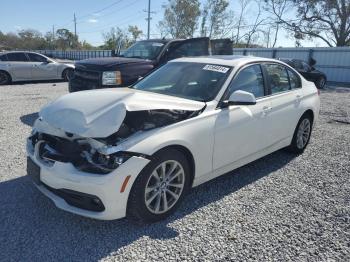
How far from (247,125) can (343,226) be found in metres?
1.50

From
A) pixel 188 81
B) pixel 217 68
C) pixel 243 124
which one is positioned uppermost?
pixel 217 68

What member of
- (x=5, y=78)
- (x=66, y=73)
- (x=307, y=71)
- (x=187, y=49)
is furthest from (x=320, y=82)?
(x=5, y=78)

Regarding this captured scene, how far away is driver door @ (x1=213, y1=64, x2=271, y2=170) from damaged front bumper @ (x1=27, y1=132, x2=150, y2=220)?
3.57 ft

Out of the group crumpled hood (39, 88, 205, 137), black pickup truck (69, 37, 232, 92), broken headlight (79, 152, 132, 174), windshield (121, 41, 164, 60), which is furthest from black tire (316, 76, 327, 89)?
broken headlight (79, 152, 132, 174)

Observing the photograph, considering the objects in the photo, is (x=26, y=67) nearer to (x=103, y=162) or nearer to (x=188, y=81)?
(x=188, y=81)

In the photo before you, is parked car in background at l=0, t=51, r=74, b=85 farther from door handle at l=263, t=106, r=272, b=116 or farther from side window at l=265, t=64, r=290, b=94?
door handle at l=263, t=106, r=272, b=116

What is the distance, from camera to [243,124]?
159 inches

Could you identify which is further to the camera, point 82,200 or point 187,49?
point 187,49

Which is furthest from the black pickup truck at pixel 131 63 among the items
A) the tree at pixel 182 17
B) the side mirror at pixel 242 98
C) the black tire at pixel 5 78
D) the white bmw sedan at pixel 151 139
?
the tree at pixel 182 17

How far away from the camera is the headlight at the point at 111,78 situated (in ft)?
22.6

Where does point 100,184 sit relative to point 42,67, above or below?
below

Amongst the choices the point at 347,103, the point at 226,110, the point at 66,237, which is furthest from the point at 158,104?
the point at 347,103

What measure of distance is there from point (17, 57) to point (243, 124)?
13.3 metres

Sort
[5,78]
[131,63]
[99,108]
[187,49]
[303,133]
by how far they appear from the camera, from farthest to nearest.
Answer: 1. [5,78]
2. [187,49]
3. [131,63]
4. [303,133]
5. [99,108]
